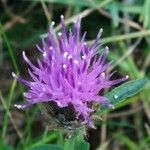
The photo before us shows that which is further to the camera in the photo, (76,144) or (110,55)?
(110,55)

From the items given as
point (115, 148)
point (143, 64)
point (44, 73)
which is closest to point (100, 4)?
point (143, 64)

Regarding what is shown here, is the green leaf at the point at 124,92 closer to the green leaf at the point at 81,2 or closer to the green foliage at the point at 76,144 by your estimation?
the green foliage at the point at 76,144

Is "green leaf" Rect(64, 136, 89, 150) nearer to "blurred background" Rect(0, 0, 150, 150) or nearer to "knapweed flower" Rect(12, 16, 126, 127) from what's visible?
"knapweed flower" Rect(12, 16, 126, 127)

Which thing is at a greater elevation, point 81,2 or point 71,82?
point 81,2

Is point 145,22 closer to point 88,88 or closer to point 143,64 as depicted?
point 143,64

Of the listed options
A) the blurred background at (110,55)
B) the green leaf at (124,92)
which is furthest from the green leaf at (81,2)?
the green leaf at (124,92)

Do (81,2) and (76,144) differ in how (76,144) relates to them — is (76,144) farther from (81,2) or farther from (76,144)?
(81,2)

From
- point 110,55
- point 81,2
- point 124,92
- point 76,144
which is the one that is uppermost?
point 81,2

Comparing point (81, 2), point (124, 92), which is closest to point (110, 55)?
point (81, 2)
